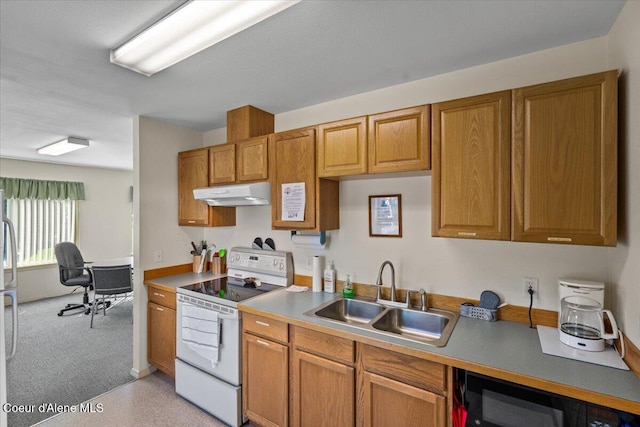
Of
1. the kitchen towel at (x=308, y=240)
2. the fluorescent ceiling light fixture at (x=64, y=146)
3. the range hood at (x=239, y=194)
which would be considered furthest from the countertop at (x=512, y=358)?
the fluorescent ceiling light fixture at (x=64, y=146)

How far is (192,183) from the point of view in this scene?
2988 mm

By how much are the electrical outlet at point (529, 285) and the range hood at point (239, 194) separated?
1825mm

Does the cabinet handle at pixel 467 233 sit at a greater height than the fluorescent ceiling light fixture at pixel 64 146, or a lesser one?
lesser

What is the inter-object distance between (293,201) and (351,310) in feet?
3.03

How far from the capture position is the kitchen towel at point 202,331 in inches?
85.7

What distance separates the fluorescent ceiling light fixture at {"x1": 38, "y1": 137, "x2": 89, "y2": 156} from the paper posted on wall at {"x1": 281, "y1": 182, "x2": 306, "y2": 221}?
3107 millimetres

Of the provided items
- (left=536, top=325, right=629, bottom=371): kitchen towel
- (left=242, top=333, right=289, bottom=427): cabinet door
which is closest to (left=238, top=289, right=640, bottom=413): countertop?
(left=536, top=325, right=629, bottom=371): kitchen towel

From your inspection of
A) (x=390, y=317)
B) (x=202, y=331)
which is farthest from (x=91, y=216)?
(x=390, y=317)

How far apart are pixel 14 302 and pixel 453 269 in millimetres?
2774

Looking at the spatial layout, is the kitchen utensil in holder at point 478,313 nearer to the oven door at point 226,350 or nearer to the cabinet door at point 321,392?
the cabinet door at point 321,392

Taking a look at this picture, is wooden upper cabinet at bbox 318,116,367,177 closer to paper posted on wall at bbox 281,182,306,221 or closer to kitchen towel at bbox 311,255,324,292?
paper posted on wall at bbox 281,182,306,221

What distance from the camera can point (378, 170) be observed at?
1.89 metres

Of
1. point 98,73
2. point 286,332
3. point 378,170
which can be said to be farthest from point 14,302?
point 378,170

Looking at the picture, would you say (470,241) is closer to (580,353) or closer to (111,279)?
(580,353)
